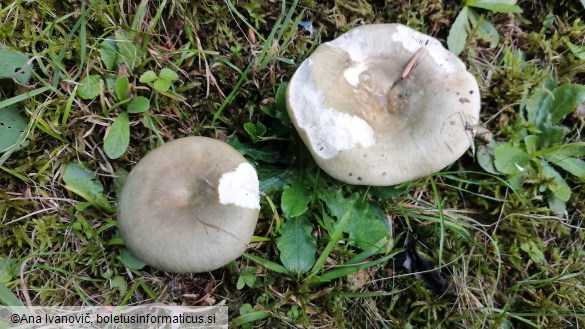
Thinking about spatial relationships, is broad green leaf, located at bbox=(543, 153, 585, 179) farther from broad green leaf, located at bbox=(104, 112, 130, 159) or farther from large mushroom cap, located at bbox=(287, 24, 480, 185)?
broad green leaf, located at bbox=(104, 112, 130, 159)

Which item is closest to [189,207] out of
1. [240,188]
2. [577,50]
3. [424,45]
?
[240,188]

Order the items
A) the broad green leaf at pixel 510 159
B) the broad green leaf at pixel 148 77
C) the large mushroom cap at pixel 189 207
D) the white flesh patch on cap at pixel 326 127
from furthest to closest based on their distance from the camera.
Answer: the broad green leaf at pixel 510 159, the broad green leaf at pixel 148 77, the white flesh patch on cap at pixel 326 127, the large mushroom cap at pixel 189 207

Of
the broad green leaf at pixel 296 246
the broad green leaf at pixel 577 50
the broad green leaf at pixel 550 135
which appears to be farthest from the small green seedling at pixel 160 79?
the broad green leaf at pixel 577 50

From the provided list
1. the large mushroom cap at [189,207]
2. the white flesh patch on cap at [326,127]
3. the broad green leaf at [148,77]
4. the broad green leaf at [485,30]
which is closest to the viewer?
the large mushroom cap at [189,207]

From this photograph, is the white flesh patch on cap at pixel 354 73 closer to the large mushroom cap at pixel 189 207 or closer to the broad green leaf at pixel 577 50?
the large mushroom cap at pixel 189 207

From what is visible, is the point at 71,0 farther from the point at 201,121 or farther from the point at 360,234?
the point at 360,234

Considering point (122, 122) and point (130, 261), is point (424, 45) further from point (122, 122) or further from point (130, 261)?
point (130, 261)

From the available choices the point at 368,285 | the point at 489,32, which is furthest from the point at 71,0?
the point at 489,32
